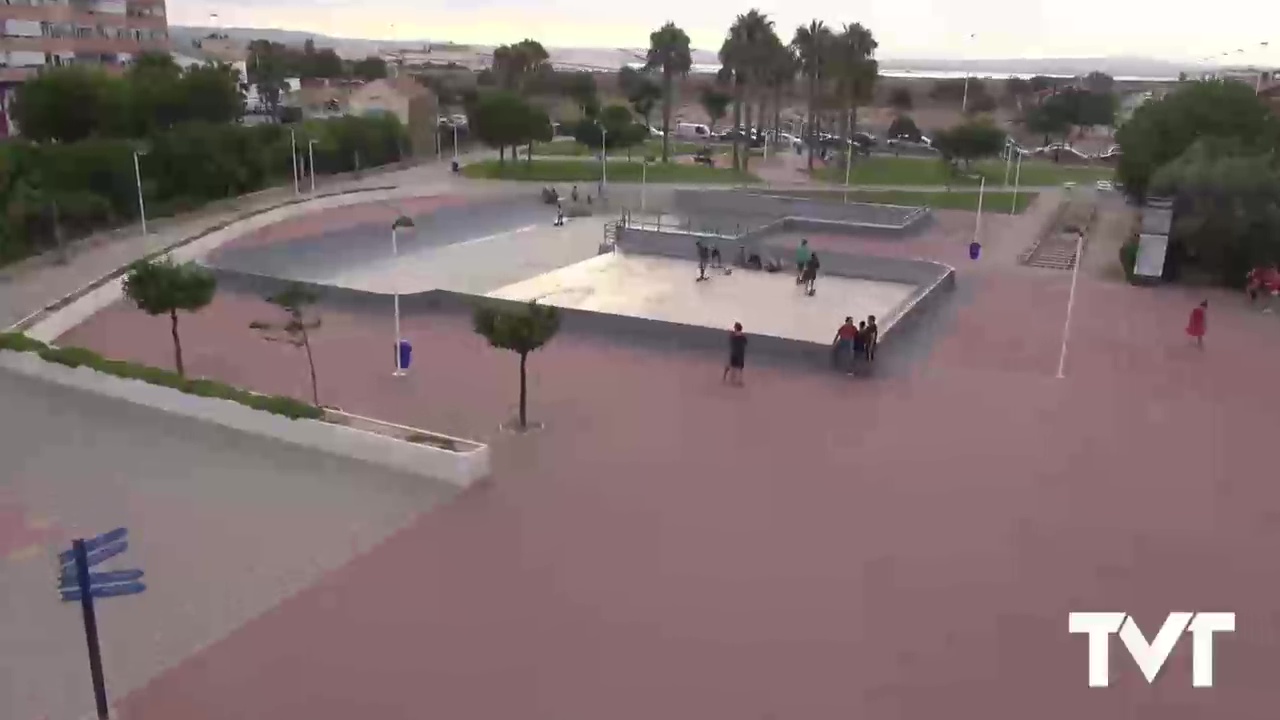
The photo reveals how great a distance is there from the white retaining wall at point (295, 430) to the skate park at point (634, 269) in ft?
19.4

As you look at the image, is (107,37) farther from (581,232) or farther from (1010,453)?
(1010,453)

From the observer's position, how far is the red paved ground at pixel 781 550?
27.5 feet

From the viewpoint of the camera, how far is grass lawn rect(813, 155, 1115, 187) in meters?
46.6

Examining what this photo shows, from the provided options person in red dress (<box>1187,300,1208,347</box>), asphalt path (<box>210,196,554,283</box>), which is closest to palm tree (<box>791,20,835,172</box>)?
asphalt path (<box>210,196,554,283</box>)

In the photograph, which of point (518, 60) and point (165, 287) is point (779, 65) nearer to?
point (518, 60)

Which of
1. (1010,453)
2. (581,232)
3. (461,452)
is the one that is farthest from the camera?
(581,232)

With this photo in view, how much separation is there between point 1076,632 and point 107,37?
65023mm

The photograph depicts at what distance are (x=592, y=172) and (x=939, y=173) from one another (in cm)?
1720

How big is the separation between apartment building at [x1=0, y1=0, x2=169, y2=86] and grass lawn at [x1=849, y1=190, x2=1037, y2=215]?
3730cm

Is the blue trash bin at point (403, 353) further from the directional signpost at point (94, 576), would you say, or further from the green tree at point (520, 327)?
the directional signpost at point (94, 576)

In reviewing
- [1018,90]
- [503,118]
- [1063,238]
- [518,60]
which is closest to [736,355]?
[1063,238]

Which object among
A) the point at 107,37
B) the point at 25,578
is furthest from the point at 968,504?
the point at 107,37

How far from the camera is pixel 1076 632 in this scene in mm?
9297

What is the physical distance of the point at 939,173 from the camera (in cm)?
4950
